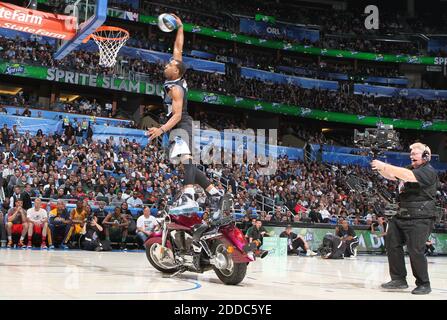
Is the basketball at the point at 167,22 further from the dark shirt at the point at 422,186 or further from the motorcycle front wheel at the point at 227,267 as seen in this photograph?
the dark shirt at the point at 422,186

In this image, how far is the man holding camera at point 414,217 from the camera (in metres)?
6.36

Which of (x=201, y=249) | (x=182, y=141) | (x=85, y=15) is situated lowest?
(x=201, y=249)

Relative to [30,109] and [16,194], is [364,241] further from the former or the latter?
[30,109]

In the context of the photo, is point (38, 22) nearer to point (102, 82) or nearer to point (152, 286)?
point (152, 286)

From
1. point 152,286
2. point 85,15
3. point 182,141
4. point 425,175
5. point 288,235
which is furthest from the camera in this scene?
point 288,235

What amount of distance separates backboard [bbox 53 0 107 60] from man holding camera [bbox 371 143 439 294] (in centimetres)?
875

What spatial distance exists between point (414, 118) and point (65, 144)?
2740cm

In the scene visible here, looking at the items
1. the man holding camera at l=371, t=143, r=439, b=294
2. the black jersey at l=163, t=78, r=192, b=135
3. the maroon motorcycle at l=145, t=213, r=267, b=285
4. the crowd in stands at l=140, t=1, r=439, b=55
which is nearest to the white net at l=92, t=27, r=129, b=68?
the black jersey at l=163, t=78, r=192, b=135

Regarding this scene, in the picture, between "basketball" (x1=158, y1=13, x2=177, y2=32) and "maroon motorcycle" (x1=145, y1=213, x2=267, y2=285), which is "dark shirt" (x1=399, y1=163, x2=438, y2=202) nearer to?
"maroon motorcycle" (x1=145, y1=213, x2=267, y2=285)

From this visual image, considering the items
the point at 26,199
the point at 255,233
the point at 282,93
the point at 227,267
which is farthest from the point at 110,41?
the point at 282,93

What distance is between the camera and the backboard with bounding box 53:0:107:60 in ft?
42.0

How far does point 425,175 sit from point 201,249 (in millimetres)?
3003

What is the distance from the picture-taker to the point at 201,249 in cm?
698

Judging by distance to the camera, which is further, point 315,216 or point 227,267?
point 315,216
